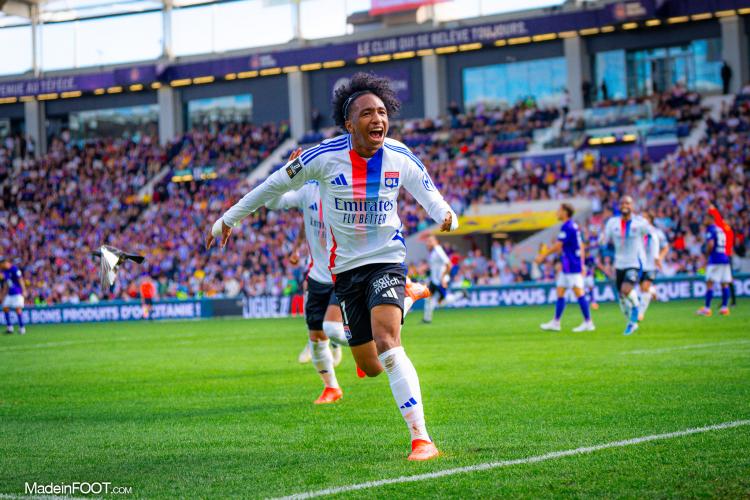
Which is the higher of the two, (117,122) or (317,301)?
(117,122)

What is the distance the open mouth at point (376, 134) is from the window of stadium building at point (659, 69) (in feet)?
131

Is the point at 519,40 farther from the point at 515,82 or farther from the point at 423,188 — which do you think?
the point at 423,188

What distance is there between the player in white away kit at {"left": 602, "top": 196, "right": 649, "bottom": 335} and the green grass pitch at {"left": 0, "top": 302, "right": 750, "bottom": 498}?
0.61m

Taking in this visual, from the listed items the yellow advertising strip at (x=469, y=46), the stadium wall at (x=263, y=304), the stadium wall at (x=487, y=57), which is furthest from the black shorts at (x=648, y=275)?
the yellow advertising strip at (x=469, y=46)

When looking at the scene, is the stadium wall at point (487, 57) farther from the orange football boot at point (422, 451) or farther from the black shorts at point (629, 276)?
the orange football boot at point (422, 451)

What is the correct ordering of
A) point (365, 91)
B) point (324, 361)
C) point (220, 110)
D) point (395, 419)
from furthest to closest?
point (220, 110)
point (324, 361)
point (395, 419)
point (365, 91)

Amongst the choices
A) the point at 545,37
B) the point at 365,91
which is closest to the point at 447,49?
the point at 545,37

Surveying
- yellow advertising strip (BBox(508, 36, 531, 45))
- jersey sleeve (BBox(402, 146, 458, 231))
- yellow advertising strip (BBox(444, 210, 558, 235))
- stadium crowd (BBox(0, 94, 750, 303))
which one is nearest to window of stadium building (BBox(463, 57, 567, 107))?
stadium crowd (BBox(0, 94, 750, 303))

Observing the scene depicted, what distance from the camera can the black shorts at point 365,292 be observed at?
273 inches

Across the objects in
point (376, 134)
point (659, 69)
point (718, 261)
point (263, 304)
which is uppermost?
point (659, 69)

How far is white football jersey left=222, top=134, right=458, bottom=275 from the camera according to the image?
707 cm

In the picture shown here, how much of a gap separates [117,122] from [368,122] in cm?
5436

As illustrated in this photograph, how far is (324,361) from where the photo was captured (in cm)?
1048

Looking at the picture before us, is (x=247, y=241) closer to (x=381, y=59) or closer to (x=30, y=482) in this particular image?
(x=381, y=59)
